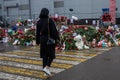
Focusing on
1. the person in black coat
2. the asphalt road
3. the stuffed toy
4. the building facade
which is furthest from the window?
the person in black coat

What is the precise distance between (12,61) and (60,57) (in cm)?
196

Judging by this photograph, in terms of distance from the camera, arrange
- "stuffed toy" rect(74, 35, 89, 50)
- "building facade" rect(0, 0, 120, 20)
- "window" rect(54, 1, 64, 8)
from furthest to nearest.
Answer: "window" rect(54, 1, 64, 8), "building facade" rect(0, 0, 120, 20), "stuffed toy" rect(74, 35, 89, 50)

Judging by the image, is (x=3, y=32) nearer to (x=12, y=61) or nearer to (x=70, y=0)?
(x=12, y=61)

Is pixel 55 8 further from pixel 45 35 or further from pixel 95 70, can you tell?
pixel 45 35

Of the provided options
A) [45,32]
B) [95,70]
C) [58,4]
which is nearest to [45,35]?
[45,32]

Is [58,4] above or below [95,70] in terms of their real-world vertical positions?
above

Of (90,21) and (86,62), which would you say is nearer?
(86,62)

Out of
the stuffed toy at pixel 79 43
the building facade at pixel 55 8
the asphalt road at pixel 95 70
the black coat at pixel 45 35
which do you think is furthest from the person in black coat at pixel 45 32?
the building facade at pixel 55 8

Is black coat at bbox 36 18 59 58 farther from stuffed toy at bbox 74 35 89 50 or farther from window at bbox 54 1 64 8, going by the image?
window at bbox 54 1 64 8

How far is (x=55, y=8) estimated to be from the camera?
45344mm

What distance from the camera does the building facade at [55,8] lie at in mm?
40581

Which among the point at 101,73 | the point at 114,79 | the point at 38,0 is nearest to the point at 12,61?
the point at 101,73

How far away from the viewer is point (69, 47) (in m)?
13.3

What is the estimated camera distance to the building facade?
40581mm
